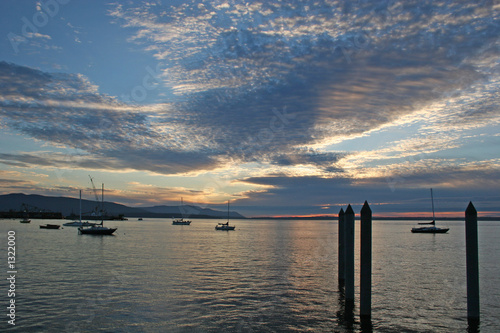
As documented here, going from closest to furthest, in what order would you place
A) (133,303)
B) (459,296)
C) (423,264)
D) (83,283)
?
(133,303) < (459,296) < (83,283) < (423,264)

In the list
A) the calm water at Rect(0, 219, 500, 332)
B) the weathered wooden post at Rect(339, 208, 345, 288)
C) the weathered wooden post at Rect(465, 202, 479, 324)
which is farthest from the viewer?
the weathered wooden post at Rect(339, 208, 345, 288)

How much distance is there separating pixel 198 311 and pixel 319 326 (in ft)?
27.6

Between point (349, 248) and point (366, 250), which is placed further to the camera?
point (349, 248)

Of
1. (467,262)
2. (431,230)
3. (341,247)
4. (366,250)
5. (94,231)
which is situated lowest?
(431,230)

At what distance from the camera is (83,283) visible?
36.4 meters

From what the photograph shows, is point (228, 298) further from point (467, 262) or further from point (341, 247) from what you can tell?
point (467, 262)

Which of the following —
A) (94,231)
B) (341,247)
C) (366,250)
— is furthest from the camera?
(94,231)

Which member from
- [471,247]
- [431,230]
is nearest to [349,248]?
[471,247]

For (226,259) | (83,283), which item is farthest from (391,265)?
(83,283)

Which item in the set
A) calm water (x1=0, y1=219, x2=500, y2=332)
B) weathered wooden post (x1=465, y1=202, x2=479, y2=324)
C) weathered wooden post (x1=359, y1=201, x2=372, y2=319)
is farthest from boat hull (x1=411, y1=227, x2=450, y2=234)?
weathered wooden post (x1=359, y1=201, x2=372, y2=319)

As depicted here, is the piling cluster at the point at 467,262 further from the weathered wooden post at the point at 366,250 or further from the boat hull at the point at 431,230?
the boat hull at the point at 431,230

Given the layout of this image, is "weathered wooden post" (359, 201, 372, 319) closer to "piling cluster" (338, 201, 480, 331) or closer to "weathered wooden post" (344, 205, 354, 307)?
"piling cluster" (338, 201, 480, 331)

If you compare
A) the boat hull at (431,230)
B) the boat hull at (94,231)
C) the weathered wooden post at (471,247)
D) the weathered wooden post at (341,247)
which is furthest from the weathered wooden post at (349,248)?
the boat hull at (431,230)

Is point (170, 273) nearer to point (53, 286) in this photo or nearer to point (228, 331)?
point (53, 286)
